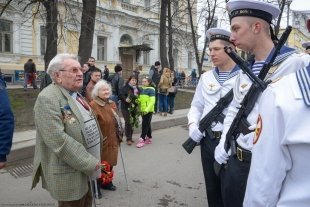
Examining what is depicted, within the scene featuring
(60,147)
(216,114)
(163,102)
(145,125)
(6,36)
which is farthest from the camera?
(6,36)

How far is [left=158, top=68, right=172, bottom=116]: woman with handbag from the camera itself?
12.8 metres

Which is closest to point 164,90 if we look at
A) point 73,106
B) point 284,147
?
point 73,106

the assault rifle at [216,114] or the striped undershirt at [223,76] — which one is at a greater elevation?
the striped undershirt at [223,76]

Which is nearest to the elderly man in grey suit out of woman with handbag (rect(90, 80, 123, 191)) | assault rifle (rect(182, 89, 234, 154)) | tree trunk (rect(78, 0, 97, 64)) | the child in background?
assault rifle (rect(182, 89, 234, 154))

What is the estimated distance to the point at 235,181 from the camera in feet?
7.37

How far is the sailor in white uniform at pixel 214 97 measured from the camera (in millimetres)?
3156

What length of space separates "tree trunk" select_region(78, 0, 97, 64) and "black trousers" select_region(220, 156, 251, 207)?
10265 mm

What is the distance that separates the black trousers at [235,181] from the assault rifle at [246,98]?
0.09 m

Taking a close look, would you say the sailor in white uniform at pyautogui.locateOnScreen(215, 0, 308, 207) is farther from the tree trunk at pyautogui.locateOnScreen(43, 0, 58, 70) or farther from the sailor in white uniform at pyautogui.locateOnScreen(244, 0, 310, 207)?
the tree trunk at pyautogui.locateOnScreen(43, 0, 58, 70)

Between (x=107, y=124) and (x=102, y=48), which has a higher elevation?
(x=102, y=48)

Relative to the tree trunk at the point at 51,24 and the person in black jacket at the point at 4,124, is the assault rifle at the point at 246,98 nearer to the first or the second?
the person in black jacket at the point at 4,124

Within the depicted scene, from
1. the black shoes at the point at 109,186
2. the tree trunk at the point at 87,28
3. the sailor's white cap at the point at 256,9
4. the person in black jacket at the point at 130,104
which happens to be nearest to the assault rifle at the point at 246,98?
the sailor's white cap at the point at 256,9

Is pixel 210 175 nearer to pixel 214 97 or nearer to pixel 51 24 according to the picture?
pixel 214 97

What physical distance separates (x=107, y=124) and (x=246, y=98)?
297 centimetres
